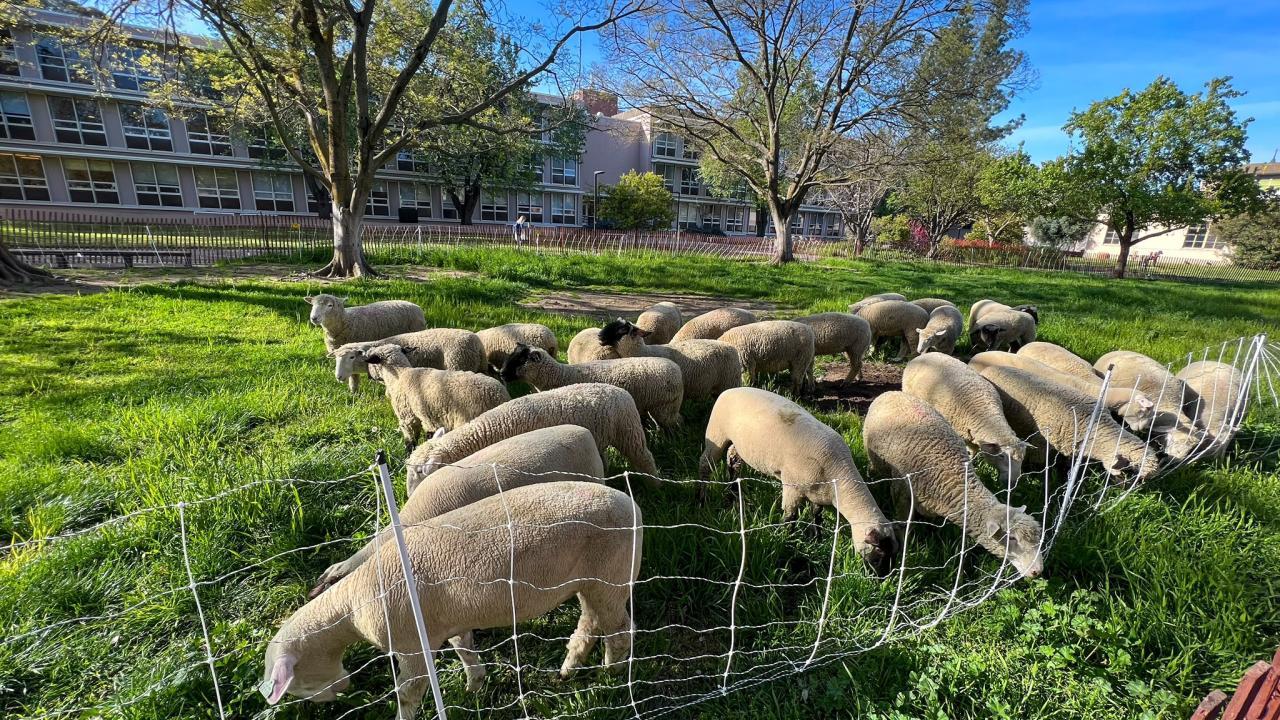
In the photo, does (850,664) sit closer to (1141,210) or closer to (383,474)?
(383,474)

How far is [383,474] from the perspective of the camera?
1660mm

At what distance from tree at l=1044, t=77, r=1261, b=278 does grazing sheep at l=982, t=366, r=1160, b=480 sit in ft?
83.9

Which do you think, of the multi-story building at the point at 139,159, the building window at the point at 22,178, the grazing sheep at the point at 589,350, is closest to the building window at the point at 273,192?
the multi-story building at the point at 139,159

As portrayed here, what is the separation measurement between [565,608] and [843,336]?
16.1 feet

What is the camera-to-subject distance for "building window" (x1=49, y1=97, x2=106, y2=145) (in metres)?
27.4

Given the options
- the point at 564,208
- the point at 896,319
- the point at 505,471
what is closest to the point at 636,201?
A: the point at 564,208

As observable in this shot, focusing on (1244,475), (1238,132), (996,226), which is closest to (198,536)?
(1244,475)

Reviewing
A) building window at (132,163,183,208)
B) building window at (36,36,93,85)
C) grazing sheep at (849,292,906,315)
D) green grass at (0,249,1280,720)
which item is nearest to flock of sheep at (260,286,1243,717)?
green grass at (0,249,1280,720)

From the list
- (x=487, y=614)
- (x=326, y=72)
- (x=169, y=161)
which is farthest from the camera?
(x=169, y=161)

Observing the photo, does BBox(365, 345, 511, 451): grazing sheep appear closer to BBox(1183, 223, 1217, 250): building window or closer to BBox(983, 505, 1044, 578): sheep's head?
BBox(983, 505, 1044, 578): sheep's head

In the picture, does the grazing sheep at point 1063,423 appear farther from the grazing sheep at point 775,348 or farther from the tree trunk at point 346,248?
the tree trunk at point 346,248

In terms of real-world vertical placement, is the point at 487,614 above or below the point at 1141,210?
below

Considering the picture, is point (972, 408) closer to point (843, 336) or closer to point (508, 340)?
point (843, 336)

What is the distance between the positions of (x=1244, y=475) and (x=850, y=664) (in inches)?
148
